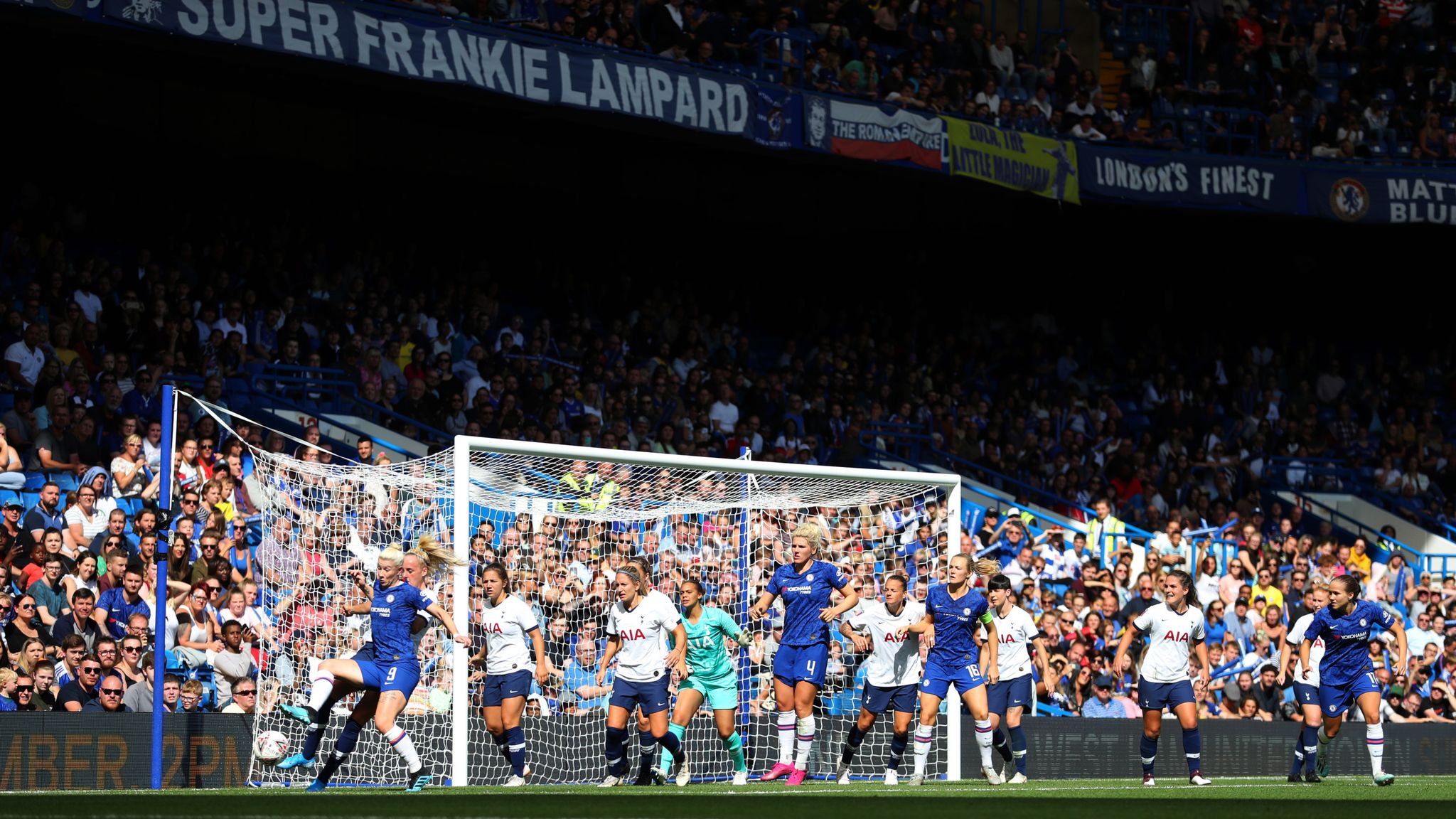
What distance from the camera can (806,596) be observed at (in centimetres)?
1484

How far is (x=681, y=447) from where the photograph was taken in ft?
71.3

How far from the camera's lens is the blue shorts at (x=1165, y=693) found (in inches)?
596

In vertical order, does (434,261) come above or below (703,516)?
above

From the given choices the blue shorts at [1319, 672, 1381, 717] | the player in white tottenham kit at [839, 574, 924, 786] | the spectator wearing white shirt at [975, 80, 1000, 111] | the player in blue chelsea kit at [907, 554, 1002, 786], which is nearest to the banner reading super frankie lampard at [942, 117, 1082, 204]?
the spectator wearing white shirt at [975, 80, 1000, 111]

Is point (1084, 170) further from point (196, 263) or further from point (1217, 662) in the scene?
point (196, 263)

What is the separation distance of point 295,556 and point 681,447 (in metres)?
7.23

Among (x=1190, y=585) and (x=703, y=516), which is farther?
(x=703, y=516)

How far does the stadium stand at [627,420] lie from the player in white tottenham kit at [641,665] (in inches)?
69.8

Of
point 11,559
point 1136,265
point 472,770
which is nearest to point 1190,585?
point 472,770

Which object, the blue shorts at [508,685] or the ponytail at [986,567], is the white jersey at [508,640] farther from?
the ponytail at [986,567]

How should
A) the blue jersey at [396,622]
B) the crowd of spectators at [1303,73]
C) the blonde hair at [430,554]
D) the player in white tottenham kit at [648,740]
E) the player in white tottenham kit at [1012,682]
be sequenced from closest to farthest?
the blue jersey at [396,622] → the blonde hair at [430,554] → the player in white tottenham kit at [648,740] → the player in white tottenham kit at [1012,682] → the crowd of spectators at [1303,73]

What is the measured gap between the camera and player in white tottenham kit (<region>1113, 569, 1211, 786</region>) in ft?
49.5

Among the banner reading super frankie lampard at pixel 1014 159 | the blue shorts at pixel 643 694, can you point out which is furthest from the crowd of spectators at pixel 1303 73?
the blue shorts at pixel 643 694

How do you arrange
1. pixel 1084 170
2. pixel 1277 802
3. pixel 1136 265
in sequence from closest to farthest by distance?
1. pixel 1277 802
2. pixel 1084 170
3. pixel 1136 265
